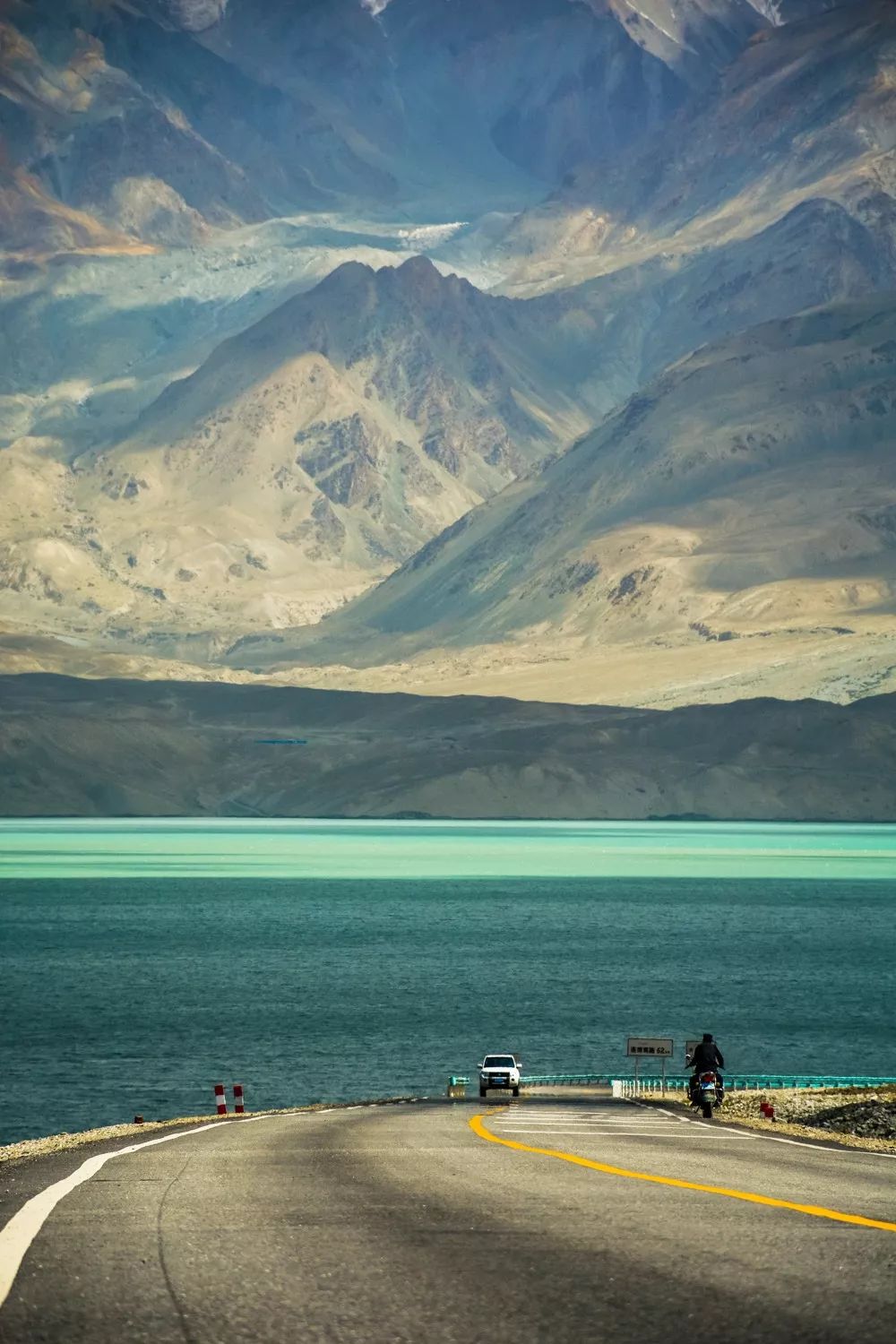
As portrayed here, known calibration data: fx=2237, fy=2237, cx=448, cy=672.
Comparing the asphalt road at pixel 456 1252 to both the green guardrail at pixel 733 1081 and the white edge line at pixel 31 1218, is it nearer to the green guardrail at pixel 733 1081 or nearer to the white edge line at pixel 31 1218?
the white edge line at pixel 31 1218

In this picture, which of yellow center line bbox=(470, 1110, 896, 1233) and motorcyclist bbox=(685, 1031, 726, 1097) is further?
motorcyclist bbox=(685, 1031, 726, 1097)

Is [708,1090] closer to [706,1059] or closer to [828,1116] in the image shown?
[706,1059]

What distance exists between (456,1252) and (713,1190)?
5029mm

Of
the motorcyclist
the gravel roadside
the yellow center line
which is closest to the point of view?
the yellow center line

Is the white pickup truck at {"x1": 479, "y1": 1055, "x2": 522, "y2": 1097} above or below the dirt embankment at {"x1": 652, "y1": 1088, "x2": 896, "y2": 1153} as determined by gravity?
below

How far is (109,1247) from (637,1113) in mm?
23917

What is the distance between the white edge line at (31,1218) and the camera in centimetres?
1493

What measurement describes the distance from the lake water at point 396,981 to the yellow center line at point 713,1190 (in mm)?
28560

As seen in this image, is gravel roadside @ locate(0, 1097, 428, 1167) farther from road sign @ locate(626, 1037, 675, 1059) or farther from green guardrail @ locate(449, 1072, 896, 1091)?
green guardrail @ locate(449, 1072, 896, 1091)

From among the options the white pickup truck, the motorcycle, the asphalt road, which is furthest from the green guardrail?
the asphalt road

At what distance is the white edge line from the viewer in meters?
14.9

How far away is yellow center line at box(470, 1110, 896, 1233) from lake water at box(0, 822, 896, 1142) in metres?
28.6

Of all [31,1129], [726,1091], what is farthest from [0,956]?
[726,1091]

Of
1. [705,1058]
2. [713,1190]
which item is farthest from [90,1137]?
[713,1190]
